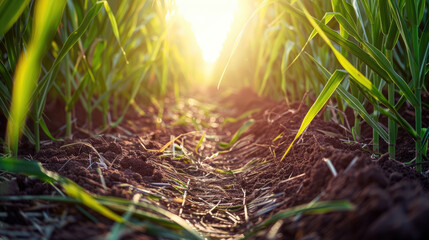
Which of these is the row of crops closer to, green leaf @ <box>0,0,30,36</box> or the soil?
green leaf @ <box>0,0,30,36</box>

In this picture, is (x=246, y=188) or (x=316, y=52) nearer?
(x=246, y=188)

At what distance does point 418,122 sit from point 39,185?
40.5 inches

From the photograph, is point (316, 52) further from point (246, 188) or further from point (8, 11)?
point (8, 11)

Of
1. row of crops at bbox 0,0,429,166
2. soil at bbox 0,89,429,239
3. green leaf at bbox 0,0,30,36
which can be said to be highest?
green leaf at bbox 0,0,30,36

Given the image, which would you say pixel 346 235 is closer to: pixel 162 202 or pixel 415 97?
pixel 162 202

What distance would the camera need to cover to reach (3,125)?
1.54 m

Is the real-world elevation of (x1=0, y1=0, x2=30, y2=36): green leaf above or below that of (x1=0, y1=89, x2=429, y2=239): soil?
above

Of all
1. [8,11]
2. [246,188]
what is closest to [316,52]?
[246,188]

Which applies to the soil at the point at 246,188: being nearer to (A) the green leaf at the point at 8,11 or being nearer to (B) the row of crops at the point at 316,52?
(B) the row of crops at the point at 316,52

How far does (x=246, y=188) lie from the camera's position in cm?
113

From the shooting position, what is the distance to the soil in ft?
1.75

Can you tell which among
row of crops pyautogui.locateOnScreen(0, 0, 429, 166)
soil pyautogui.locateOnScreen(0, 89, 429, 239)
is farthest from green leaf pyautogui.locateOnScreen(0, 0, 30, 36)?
soil pyautogui.locateOnScreen(0, 89, 429, 239)

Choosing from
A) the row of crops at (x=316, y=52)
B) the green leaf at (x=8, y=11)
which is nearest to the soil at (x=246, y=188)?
the row of crops at (x=316, y=52)

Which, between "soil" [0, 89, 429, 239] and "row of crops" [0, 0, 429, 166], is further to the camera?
"row of crops" [0, 0, 429, 166]
